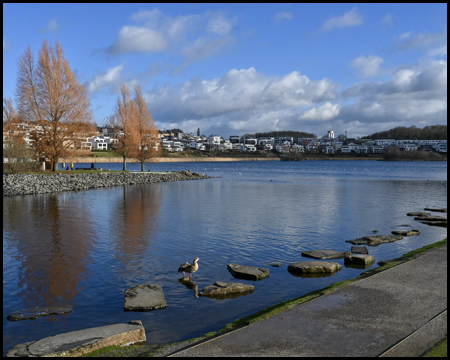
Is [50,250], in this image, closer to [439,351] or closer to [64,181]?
[439,351]

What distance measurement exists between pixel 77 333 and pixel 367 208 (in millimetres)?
24655

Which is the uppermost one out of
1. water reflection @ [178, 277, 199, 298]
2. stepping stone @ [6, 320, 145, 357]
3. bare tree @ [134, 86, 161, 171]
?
bare tree @ [134, 86, 161, 171]

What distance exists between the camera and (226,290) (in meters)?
10.8

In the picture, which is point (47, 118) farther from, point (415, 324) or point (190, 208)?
point (415, 324)

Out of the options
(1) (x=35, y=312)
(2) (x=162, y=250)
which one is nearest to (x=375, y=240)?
(2) (x=162, y=250)

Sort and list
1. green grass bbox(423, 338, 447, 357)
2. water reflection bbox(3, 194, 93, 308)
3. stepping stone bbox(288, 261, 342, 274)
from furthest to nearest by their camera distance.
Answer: stepping stone bbox(288, 261, 342, 274), water reflection bbox(3, 194, 93, 308), green grass bbox(423, 338, 447, 357)

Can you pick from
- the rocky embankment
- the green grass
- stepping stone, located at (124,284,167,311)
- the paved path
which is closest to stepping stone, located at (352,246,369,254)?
the paved path

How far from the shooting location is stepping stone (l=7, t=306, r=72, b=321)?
9.11m

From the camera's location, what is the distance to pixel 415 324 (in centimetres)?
752

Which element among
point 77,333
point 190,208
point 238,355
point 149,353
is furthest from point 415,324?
point 190,208

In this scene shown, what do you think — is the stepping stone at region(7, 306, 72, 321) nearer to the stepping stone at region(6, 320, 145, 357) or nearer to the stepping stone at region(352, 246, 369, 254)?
the stepping stone at region(6, 320, 145, 357)

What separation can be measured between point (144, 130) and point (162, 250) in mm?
52849

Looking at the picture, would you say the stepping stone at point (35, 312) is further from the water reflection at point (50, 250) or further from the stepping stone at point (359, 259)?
the stepping stone at point (359, 259)

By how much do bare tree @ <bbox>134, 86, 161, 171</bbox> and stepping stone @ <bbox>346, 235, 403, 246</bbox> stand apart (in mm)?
51942
